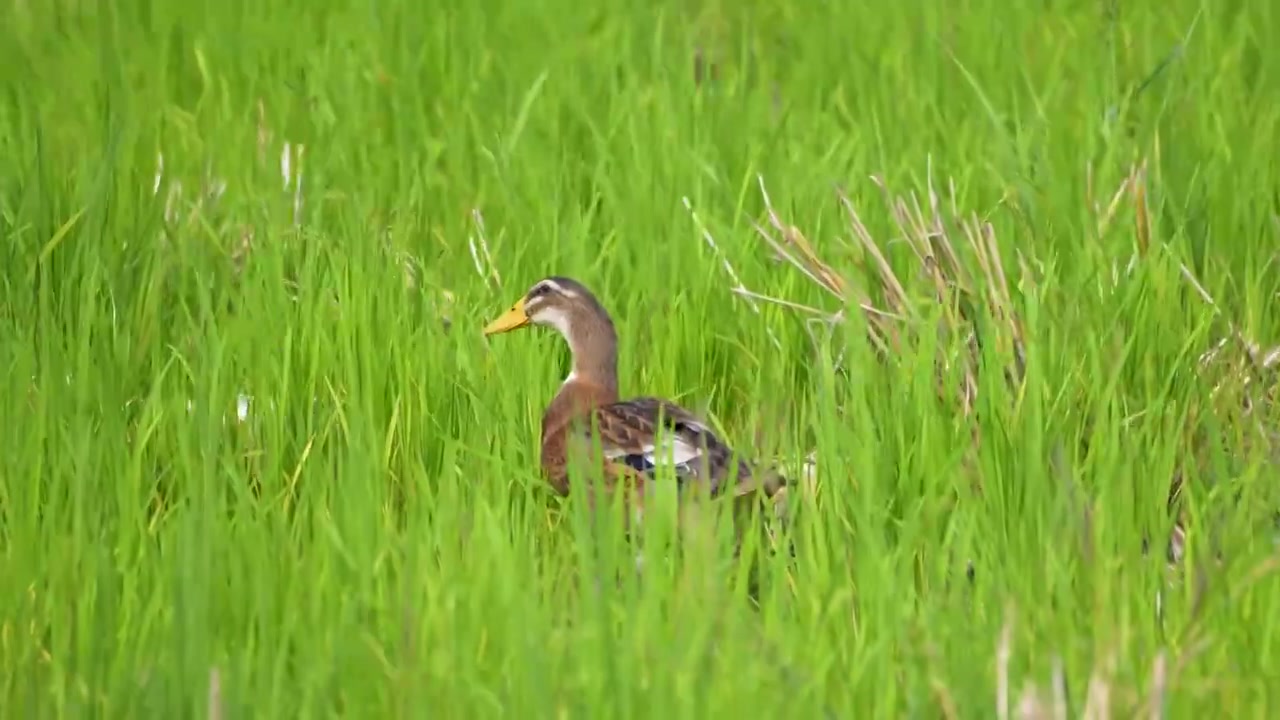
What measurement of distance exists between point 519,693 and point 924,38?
346 centimetres

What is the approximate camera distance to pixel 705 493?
298 cm

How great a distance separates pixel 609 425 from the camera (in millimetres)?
3729

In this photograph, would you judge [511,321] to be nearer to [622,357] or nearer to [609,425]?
[622,357]

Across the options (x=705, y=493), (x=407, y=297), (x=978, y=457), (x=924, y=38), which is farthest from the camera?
(x=924, y=38)

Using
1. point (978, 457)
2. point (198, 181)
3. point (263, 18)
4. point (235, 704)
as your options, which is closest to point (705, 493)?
point (978, 457)

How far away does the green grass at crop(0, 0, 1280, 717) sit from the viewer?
8.49ft

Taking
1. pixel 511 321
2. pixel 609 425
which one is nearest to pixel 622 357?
pixel 511 321

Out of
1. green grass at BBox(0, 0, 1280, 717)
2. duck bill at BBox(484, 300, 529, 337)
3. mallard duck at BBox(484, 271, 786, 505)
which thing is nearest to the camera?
green grass at BBox(0, 0, 1280, 717)

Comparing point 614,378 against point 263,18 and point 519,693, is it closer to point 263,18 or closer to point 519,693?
point 519,693

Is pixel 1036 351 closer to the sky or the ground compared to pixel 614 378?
closer to the sky

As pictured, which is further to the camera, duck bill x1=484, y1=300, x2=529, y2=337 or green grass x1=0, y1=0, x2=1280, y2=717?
duck bill x1=484, y1=300, x2=529, y2=337

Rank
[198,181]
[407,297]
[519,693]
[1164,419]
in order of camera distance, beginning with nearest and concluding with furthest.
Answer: [519,693], [1164,419], [407,297], [198,181]

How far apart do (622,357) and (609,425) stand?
1.58 feet

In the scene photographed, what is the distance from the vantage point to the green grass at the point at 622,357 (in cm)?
259
